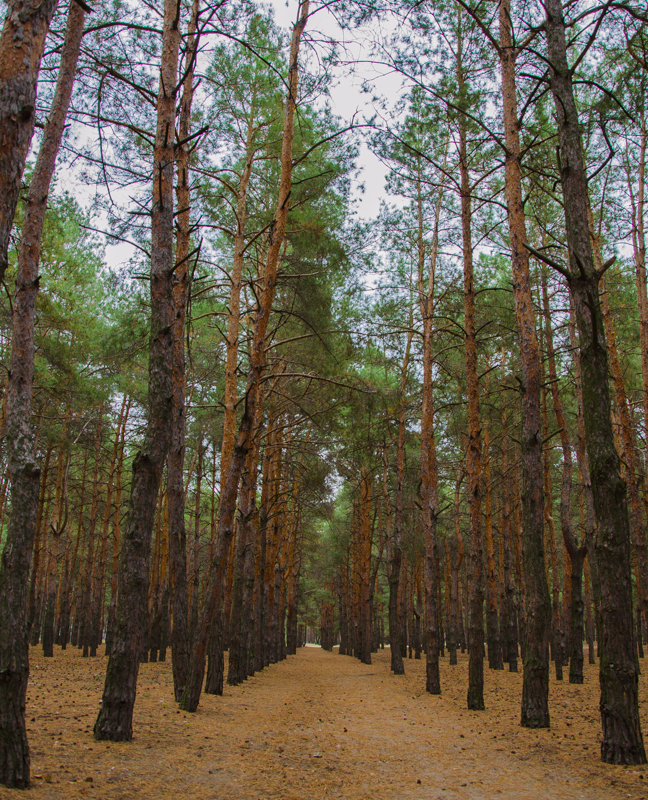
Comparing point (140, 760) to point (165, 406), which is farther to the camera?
point (165, 406)

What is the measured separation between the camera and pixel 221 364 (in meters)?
15.0

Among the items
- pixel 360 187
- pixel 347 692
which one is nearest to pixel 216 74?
pixel 360 187

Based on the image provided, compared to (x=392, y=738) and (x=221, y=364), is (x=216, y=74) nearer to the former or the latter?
(x=221, y=364)

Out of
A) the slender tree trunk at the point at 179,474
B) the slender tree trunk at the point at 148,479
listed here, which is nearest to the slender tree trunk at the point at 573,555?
the slender tree trunk at the point at 179,474

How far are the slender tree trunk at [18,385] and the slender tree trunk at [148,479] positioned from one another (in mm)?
1207

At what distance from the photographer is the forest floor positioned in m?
4.07

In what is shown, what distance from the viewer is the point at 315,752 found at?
561cm

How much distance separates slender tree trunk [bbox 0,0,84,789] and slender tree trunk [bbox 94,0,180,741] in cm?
121

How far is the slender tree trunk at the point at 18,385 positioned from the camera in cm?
301

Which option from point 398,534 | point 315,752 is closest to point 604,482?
point 315,752

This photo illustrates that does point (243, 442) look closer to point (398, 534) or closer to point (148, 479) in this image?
point (148, 479)

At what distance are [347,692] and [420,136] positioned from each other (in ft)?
39.4

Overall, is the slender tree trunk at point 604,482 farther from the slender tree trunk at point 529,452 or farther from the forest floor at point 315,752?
the slender tree trunk at point 529,452

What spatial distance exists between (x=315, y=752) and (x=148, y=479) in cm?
320
